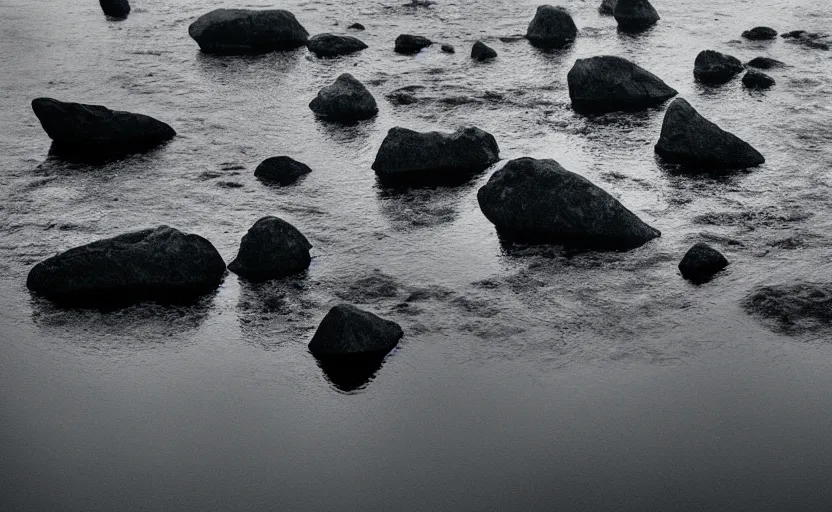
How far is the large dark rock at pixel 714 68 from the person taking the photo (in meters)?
16.4

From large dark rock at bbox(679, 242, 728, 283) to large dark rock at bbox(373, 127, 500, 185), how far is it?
3543mm

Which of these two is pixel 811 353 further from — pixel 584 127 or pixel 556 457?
pixel 584 127

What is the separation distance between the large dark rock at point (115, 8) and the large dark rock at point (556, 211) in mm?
12828

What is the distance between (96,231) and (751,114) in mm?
8648

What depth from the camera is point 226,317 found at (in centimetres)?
972

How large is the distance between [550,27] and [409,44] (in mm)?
2513

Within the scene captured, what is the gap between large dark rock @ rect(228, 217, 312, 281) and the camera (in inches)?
410

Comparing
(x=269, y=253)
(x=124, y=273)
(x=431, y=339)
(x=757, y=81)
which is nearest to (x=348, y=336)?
(x=431, y=339)

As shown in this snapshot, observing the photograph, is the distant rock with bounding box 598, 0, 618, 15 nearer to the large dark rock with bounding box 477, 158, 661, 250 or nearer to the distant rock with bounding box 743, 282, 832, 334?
the large dark rock with bounding box 477, 158, 661, 250

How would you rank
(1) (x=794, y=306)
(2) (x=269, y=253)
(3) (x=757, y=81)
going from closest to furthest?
(1) (x=794, y=306), (2) (x=269, y=253), (3) (x=757, y=81)

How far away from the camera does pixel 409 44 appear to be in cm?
1847

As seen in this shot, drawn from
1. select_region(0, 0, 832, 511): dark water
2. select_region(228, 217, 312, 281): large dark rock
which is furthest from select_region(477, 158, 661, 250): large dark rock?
select_region(228, 217, 312, 281): large dark rock

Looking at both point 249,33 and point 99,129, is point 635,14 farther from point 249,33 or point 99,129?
point 99,129

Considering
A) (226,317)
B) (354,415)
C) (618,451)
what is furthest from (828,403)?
(226,317)
